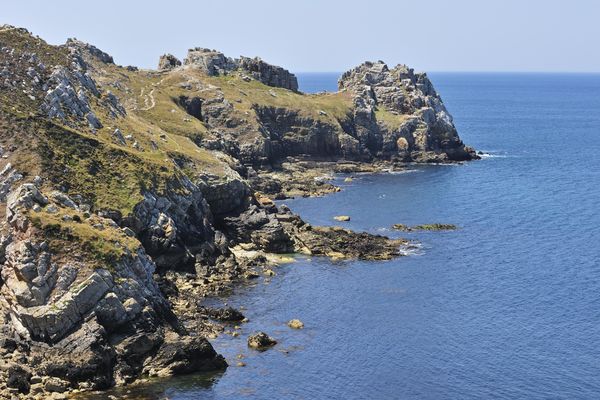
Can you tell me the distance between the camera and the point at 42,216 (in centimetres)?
9125

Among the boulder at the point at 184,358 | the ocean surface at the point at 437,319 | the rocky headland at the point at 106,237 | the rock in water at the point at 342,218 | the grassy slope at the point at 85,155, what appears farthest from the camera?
the rock in water at the point at 342,218

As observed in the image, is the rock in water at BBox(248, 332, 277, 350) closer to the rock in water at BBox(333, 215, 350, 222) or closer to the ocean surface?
the ocean surface

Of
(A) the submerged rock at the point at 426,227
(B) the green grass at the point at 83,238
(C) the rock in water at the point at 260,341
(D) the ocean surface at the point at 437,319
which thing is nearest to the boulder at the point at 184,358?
(D) the ocean surface at the point at 437,319

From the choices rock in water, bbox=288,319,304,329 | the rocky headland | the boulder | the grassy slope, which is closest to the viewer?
the rocky headland

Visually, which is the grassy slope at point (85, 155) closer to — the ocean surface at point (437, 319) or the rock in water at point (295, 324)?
the ocean surface at point (437, 319)

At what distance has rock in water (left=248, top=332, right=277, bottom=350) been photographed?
9225 cm

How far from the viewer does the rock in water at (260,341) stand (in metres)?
92.2

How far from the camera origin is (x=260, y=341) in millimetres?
92375

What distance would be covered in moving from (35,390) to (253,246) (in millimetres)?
60259

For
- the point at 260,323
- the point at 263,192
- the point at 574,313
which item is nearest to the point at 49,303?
the point at 260,323

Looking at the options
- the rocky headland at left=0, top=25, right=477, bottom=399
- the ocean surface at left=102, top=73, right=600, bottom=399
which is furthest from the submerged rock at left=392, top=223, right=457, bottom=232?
the rocky headland at left=0, top=25, right=477, bottom=399

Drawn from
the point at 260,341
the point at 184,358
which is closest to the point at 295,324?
the point at 260,341

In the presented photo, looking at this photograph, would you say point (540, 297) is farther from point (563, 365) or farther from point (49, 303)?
point (49, 303)

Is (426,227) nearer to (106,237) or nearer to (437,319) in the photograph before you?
(437,319)
